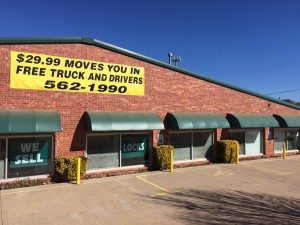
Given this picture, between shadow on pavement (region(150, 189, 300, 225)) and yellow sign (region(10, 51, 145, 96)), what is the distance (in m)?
6.63

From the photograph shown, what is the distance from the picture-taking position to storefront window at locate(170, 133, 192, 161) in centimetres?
1944

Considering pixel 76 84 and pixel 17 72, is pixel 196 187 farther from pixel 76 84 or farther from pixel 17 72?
pixel 17 72

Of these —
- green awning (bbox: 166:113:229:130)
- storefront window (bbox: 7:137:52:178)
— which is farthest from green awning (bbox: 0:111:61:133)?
green awning (bbox: 166:113:229:130)

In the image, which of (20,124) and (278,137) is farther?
(278,137)

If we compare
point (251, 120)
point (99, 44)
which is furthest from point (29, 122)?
point (251, 120)

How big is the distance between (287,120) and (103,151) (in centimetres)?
1450

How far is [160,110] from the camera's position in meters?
18.9

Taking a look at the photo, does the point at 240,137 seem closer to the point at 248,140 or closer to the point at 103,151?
the point at 248,140

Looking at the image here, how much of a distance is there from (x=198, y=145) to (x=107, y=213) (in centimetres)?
1073

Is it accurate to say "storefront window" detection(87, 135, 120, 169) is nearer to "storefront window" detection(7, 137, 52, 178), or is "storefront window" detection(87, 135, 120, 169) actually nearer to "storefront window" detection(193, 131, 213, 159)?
"storefront window" detection(7, 137, 52, 178)

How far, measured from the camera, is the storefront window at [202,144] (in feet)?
66.7

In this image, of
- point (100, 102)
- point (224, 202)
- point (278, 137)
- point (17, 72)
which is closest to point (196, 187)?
point (224, 202)

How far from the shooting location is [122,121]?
16.5 m

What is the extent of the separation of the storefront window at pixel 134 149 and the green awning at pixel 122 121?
3.40ft
